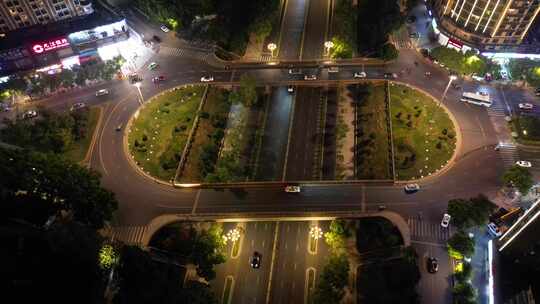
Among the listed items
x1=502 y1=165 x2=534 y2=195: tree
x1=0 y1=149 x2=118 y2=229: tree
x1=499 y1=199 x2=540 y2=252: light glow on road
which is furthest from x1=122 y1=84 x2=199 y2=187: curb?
x1=502 y1=165 x2=534 y2=195: tree

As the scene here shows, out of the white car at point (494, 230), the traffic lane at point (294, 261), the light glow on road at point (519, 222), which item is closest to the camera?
the light glow on road at point (519, 222)

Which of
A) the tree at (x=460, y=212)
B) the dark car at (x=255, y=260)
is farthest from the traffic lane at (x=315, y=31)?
the dark car at (x=255, y=260)

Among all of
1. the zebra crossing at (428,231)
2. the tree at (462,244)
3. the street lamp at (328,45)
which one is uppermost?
the street lamp at (328,45)

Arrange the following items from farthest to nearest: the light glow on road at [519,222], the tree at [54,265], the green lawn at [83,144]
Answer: the green lawn at [83,144] → the tree at [54,265] → the light glow on road at [519,222]

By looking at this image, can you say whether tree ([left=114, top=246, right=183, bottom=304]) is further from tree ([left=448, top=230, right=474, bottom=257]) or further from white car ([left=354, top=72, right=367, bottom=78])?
white car ([left=354, top=72, right=367, bottom=78])

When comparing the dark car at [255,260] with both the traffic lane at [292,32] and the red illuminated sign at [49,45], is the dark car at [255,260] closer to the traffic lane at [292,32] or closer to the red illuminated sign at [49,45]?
the traffic lane at [292,32]

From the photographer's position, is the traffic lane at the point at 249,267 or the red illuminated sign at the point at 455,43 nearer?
the traffic lane at the point at 249,267

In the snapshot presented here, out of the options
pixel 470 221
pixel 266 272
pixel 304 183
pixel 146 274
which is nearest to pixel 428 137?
pixel 470 221

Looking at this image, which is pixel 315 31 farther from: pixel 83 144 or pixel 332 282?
pixel 332 282
